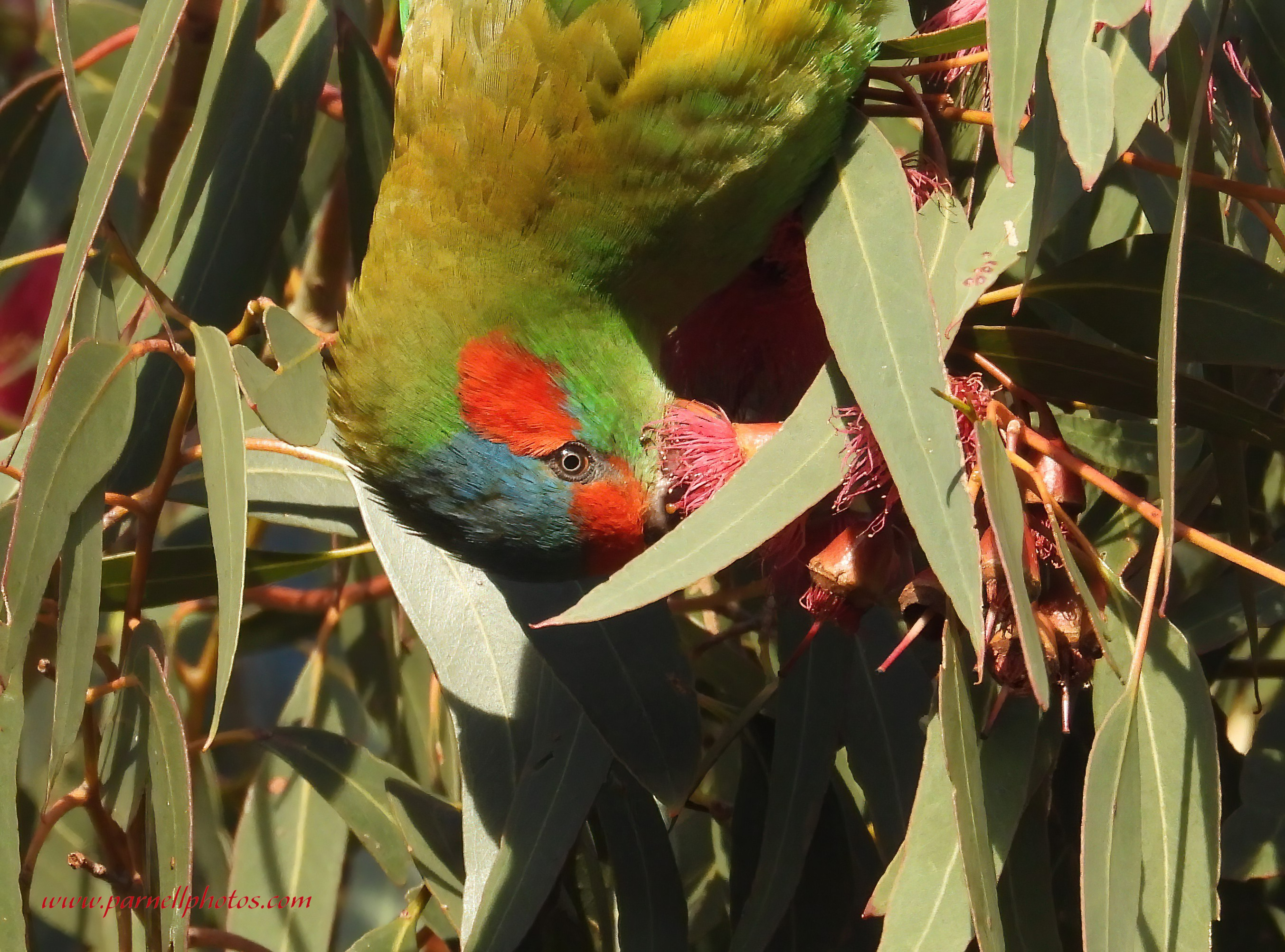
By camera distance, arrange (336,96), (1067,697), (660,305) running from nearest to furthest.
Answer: (1067,697), (660,305), (336,96)

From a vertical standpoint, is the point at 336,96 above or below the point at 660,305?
above

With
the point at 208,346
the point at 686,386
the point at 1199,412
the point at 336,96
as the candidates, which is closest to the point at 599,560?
the point at 686,386

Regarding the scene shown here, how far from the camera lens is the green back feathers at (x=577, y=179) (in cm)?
164

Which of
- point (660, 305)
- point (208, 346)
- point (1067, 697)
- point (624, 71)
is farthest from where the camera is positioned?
point (660, 305)

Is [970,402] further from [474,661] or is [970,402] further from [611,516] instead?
[474,661]

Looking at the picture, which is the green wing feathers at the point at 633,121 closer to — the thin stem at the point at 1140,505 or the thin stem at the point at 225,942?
the thin stem at the point at 1140,505

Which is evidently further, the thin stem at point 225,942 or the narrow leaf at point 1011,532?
the thin stem at point 225,942

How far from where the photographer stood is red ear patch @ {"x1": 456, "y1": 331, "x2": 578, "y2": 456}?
1.63 m

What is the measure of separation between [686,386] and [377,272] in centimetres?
48

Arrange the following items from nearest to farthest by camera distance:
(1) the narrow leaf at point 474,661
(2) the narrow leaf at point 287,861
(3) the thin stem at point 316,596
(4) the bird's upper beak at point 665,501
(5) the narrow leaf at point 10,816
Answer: (5) the narrow leaf at point 10,816 < (4) the bird's upper beak at point 665,501 < (1) the narrow leaf at point 474,661 < (2) the narrow leaf at point 287,861 < (3) the thin stem at point 316,596

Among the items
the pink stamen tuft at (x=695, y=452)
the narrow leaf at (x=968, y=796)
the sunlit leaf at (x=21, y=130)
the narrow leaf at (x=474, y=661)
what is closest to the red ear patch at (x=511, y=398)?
the pink stamen tuft at (x=695, y=452)

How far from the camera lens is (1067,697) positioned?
1.37 m

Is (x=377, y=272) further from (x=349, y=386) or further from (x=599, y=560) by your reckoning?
(x=599, y=560)

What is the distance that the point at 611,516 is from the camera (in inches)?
64.7
